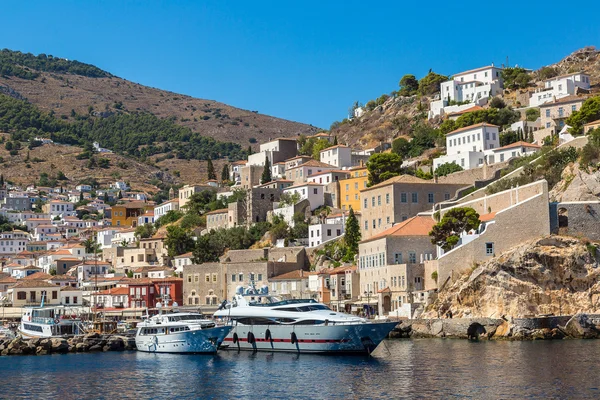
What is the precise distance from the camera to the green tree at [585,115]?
248 ft

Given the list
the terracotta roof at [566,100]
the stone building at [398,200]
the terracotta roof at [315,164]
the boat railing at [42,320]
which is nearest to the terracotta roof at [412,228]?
the stone building at [398,200]

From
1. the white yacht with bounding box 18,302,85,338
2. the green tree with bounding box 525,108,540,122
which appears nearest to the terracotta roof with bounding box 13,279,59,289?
the white yacht with bounding box 18,302,85,338

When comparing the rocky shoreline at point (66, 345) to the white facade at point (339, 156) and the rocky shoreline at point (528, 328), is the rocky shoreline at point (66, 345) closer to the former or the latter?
the rocky shoreline at point (528, 328)

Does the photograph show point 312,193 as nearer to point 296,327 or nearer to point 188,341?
point 188,341

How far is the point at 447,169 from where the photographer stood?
3113 inches

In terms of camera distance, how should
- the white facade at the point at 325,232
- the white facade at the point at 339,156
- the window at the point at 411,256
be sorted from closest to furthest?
the window at the point at 411,256 < the white facade at the point at 325,232 < the white facade at the point at 339,156

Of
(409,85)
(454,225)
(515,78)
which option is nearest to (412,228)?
(454,225)

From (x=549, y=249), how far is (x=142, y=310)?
35238 millimetres

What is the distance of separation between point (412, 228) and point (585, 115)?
22433 millimetres

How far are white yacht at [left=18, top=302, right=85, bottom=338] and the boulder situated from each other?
3171 centimetres

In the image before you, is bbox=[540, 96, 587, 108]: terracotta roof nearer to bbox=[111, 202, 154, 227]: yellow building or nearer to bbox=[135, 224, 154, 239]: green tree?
bbox=[135, 224, 154, 239]: green tree

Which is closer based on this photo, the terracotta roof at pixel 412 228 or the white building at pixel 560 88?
the terracotta roof at pixel 412 228

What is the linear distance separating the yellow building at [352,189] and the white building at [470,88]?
74.7 ft

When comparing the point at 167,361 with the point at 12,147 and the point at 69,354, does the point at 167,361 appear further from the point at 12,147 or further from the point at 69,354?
the point at 12,147
